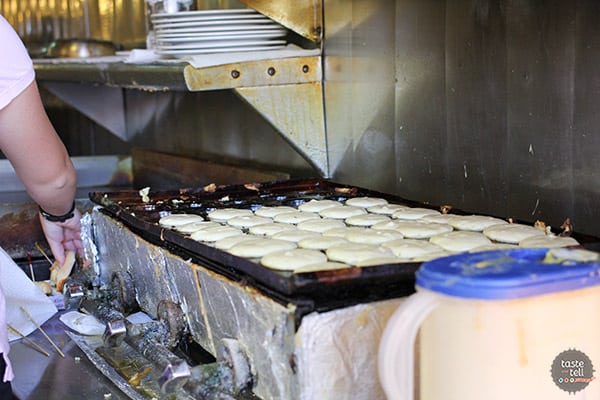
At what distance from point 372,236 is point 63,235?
1125 millimetres

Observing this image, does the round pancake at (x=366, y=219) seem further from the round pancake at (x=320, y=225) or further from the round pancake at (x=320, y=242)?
the round pancake at (x=320, y=242)

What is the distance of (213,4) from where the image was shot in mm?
2949

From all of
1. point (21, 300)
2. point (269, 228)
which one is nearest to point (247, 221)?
point (269, 228)

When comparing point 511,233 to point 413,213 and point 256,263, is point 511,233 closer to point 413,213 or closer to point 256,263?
point 413,213

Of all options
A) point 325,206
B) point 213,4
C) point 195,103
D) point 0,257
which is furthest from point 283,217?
point 195,103

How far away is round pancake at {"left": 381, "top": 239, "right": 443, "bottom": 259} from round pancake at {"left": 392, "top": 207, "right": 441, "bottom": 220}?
0.23m

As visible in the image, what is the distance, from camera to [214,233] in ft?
5.14

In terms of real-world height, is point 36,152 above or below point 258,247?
above

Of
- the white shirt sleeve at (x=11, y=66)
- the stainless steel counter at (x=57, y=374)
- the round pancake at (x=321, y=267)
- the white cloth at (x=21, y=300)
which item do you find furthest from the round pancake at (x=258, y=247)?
the white cloth at (x=21, y=300)

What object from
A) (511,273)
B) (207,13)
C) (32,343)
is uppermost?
(207,13)

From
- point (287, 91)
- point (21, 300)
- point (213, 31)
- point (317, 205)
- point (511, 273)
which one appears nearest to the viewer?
point (511, 273)

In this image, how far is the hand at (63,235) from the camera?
2.20m

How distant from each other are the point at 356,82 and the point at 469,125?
0.51 metres

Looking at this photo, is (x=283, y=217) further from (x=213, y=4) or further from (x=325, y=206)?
(x=213, y=4)
